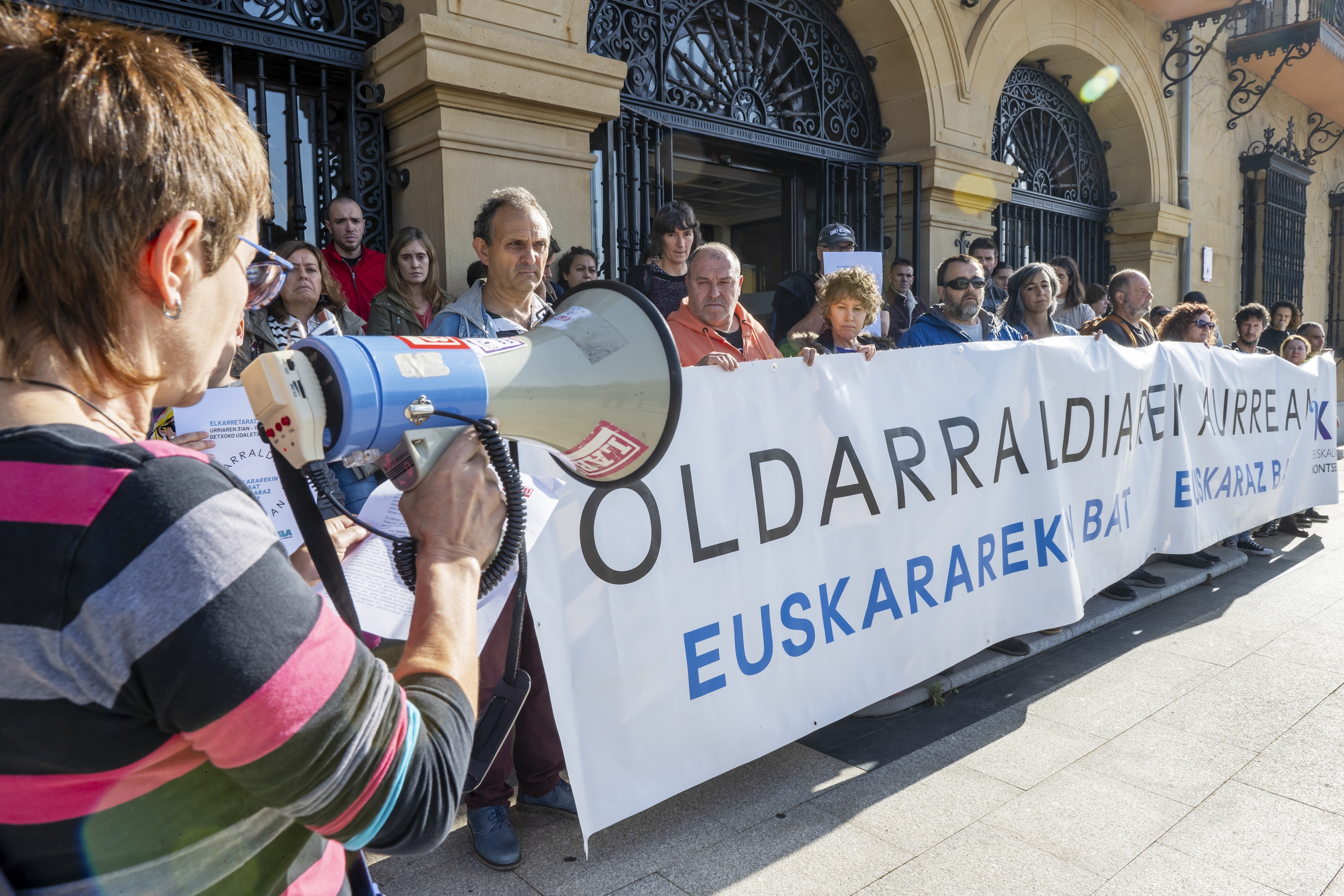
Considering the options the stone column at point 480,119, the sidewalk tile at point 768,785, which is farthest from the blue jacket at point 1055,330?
the sidewalk tile at point 768,785

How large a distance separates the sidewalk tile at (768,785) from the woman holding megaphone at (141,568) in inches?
71.7

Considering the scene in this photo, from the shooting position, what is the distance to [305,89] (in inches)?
175

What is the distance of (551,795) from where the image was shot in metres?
2.54

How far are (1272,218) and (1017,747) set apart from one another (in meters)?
12.8

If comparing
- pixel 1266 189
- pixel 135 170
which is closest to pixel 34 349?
pixel 135 170

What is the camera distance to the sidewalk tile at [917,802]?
2.37 metres

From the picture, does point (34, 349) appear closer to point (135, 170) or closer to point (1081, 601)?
point (135, 170)

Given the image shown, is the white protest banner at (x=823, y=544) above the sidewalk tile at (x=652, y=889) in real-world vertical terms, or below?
above

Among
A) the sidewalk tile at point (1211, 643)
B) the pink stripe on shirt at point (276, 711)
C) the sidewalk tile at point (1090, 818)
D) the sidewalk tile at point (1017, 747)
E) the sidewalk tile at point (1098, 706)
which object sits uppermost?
the pink stripe on shirt at point (276, 711)

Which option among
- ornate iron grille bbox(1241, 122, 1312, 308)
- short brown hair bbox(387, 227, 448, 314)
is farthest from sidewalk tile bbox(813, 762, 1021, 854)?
ornate iron grille bbox(1241, 122, 1312, 308)

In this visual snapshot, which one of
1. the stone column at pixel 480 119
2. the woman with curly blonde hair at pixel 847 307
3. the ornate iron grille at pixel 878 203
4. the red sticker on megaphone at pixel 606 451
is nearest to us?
the red sticker on megaphone at pixel 606 451

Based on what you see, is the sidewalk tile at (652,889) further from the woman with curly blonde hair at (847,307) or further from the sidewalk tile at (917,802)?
the woman with curly blonde hair at (847,307)

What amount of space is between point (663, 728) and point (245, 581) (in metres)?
1.79

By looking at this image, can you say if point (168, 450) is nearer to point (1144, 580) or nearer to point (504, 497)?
point (504, 497)
